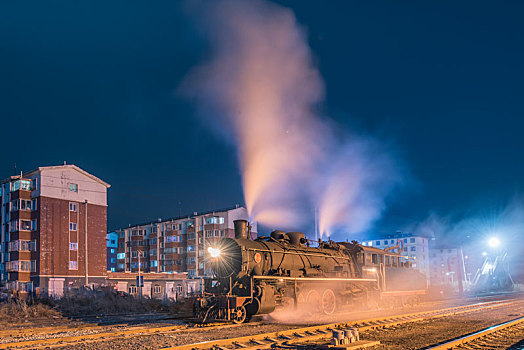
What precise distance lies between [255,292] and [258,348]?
21.7ft

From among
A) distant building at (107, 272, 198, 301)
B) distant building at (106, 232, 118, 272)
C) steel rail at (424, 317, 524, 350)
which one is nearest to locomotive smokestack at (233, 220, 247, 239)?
steel rail at (424, 317, 524, 350)

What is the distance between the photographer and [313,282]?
67.5ft

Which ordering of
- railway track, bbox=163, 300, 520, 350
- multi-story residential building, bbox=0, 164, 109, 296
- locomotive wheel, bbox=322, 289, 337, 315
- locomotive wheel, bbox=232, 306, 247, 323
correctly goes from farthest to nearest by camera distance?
multi-story residential building, bbox=0, 164, 109, 296 → locomotive wheel, bbox=322, 289, 337, 315 → locomotive wheel, bbox=232, 306, 247, 323 → railway track, bbox=163, 300, 520, 350

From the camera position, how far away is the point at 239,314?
1750 centimetres

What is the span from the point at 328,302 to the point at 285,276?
3.66m

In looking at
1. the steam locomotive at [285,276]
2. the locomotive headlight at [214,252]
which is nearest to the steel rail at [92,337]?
the steam locomotive at [285,276]

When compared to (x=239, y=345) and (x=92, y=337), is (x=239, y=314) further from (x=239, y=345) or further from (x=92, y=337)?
(x=239, y=345)

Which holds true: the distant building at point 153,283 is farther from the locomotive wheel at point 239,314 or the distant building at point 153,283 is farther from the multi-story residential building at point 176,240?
the locomotive wheel at point 239,314

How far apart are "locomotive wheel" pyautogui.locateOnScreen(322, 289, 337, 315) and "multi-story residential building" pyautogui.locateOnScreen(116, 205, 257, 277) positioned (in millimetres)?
59076

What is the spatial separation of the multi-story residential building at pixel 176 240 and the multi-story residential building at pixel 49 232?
2295 centimetres

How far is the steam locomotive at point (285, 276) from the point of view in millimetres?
17844

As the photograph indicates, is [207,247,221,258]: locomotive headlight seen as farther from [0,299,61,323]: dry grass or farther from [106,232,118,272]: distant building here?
[106,232,118,272]: distant building

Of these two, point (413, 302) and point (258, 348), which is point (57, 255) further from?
point (258, 348)

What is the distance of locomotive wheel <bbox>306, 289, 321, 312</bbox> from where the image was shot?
20.2 metres
